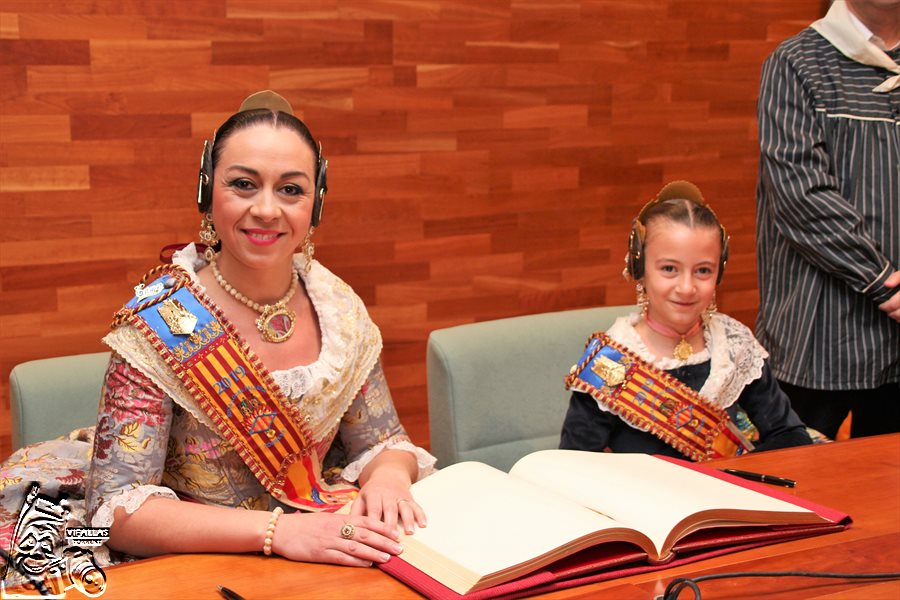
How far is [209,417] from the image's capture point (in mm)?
1802

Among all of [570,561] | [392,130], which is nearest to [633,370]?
Answer: [570,561]

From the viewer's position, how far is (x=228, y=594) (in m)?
1.36

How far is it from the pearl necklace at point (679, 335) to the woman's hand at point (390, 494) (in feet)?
2.04

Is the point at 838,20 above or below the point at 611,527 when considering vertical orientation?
above

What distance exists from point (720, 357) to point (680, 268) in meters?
0.22

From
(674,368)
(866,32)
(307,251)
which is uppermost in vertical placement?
(866,32)

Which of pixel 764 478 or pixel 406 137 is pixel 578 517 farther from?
pixel 406 137

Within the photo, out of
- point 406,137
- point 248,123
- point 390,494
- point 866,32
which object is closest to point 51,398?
point 248,123

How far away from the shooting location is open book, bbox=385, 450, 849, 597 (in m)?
1.39

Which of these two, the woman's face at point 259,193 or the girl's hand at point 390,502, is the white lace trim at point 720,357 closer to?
the girl's hand at point 390,502

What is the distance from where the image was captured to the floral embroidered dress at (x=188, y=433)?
173cm

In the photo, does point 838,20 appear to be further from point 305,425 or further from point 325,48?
point 305,425

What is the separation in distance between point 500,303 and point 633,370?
1673mm

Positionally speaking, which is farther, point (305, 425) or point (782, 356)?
point (782, 356)
